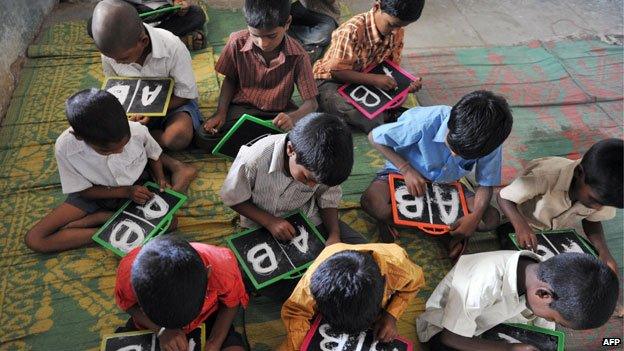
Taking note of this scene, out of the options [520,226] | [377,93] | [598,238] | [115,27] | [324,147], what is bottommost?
[598,238]

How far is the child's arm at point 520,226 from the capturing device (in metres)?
1.85

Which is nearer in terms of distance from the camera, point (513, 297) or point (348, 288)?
point (348, 288)

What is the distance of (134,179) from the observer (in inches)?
74.7

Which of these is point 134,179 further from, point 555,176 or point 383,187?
point 555,176

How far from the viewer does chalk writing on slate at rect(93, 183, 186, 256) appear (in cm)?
183

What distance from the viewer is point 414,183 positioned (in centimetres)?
192

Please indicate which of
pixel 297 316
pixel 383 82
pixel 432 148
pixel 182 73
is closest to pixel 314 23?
pixel 383 82

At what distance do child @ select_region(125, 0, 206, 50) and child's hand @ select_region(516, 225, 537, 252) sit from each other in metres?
1.96

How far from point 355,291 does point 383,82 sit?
1.29 m

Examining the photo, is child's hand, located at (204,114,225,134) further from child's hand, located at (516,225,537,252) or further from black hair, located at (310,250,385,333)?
child's hand, located at (516,225,537,252)

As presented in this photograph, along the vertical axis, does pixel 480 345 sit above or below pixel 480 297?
below

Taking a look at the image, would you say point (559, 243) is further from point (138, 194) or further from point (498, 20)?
point (498, 20)

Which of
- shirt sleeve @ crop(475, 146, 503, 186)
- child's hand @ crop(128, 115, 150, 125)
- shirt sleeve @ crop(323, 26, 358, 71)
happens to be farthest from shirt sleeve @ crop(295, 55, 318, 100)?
shirt sleeve @ crop(475, 146, 503, 186)

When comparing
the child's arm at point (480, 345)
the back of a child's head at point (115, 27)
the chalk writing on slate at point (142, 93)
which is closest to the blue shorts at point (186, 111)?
the chalk writing on slate at point (142, 93)
